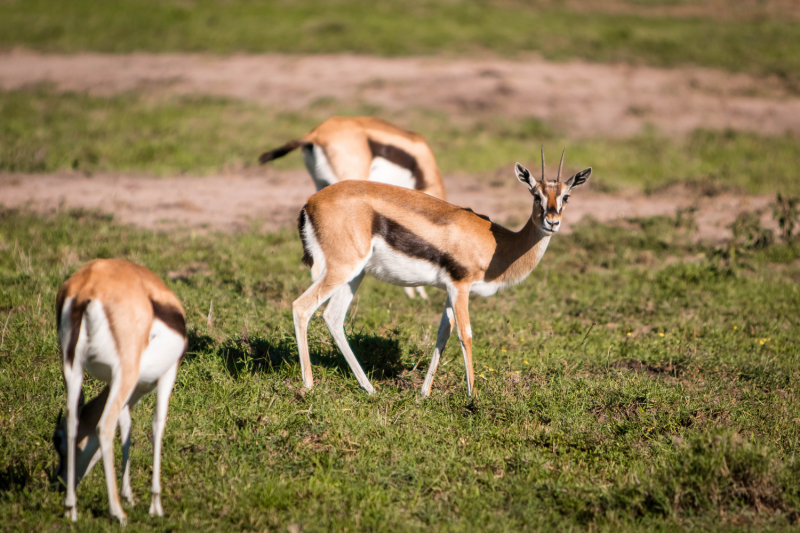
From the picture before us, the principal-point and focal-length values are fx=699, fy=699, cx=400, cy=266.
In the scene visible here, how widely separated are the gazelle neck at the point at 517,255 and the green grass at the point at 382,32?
47.8 ft

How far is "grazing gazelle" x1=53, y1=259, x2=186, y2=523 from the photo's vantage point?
Result: 333 cm


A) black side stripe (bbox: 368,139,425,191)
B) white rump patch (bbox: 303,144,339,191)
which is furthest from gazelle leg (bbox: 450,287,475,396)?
black side stripe (bbox: 368,139,425,191)

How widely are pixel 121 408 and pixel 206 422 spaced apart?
110cm

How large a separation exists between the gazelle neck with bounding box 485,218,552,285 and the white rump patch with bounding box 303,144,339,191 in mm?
2818

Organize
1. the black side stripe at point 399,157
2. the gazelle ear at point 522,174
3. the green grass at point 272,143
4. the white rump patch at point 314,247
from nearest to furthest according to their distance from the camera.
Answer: the white rump patch at point 314,247
the gazelle ear at point 522,174
the black side stripe at point 399,157
the green grass at point 272,143

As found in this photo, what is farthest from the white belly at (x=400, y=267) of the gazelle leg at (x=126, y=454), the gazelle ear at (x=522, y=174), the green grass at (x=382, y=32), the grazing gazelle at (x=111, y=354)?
the green grass at (x=382, y=32)

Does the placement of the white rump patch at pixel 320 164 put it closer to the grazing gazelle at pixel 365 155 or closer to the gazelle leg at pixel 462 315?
the grazing gazelle at pixel 365 155

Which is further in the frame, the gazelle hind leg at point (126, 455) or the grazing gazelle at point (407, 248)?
the grazing gazelle at point (407, 248)

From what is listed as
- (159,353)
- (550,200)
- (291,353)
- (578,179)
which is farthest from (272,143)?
(159,353)

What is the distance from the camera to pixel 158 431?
3613mm

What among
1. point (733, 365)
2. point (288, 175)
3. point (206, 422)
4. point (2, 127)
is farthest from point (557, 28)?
point (206, 422)

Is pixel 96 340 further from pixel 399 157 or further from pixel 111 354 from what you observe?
pixel 399 157

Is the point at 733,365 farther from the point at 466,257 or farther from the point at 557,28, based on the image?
the point at 557,28

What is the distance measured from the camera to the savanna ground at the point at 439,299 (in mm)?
3824
